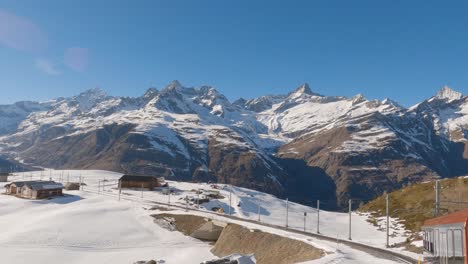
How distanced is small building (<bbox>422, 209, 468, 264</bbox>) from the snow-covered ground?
9971mm

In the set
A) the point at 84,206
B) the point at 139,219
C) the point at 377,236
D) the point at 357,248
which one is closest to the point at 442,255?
the point at 357,248

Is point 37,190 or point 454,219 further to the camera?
point 37,190

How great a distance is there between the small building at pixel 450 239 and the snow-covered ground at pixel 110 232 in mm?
9971

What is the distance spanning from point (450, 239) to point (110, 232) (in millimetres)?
65309

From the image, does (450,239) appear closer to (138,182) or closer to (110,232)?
(110,232)

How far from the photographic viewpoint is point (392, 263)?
3678 centimetres

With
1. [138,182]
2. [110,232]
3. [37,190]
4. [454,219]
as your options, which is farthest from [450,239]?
[138,182]

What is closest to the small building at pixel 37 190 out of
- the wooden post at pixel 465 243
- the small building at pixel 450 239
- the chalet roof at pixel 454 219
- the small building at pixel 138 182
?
the small building at pixel 138 182

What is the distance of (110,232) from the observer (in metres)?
79.2

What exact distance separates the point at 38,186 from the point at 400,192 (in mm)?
95397

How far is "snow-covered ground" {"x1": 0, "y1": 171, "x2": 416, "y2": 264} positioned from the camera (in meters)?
61.7

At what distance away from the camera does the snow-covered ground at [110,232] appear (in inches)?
2429

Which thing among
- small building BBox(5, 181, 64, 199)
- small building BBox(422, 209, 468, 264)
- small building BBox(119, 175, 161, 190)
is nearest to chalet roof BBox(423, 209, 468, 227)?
small building BBox(422, 209, 468, 264)

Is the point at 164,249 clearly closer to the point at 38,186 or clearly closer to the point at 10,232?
the point at 10,232
